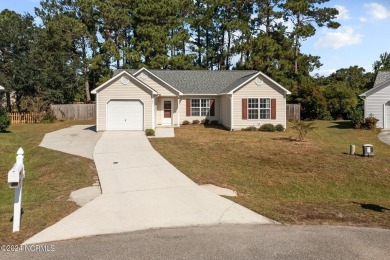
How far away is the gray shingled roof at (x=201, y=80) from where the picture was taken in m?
29.3

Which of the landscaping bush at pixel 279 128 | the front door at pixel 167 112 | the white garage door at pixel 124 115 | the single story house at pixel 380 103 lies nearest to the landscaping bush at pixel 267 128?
the landscaping bush at pixel 279 128

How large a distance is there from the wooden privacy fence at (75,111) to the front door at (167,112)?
1251 centimetres

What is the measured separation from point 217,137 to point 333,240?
15500mm

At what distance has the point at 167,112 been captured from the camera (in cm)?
2831

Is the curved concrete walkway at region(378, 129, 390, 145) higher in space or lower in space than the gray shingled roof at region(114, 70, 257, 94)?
lower

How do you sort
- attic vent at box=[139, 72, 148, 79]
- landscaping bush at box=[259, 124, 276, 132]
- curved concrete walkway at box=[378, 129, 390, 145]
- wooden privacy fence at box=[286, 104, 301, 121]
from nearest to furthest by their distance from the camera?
curved concrete walkway at box=[378, 129, 390, 145]
landscaping bush at box=[259, 124, 276, 132]
attic vent at box=[139, 72, 148, 79]
wooden privacy fence at box=[286, 104, 301, 121]

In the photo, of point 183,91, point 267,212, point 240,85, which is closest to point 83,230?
point 267,212

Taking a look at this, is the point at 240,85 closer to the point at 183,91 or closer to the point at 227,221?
the point at 183,91

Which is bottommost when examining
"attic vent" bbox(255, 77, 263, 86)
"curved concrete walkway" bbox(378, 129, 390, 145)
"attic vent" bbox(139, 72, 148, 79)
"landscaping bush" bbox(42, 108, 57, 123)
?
"curved concrete walkway" bbox(378, 129, 390, 145)

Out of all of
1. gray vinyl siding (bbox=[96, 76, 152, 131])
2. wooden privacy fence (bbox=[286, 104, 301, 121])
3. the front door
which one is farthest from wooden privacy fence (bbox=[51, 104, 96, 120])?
wooden privacy fence (bbox=[286, 104, 301, 121])

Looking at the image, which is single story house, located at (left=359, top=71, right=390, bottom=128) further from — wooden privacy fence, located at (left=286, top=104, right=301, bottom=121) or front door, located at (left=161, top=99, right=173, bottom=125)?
front door, located at (left=161, top=99, right=173, bottom=125)

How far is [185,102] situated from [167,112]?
76.0 inches

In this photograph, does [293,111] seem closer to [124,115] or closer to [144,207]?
[124,115]

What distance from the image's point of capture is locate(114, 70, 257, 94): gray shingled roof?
29.3 meters
